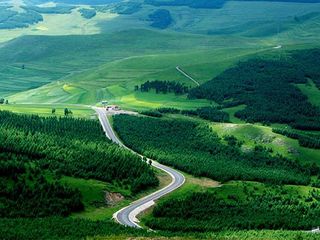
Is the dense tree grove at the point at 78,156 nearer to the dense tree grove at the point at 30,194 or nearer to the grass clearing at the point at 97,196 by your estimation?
the grass clearing at the point at 97,196

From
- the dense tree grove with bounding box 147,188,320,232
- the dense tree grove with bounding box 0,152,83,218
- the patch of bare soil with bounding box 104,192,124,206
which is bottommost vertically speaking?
the dense tree grove with bounding box 147,188,320,232

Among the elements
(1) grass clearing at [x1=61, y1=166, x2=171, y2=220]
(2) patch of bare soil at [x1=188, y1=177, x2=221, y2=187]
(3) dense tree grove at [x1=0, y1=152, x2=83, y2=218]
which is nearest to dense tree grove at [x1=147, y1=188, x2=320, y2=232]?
(1) grass clearing at [x1=61, y1=166, x2=171, y2=220]

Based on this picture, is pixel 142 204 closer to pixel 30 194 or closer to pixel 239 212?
pixel 239 212

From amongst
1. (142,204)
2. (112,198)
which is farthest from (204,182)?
(112,198)

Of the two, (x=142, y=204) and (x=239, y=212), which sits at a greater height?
(x=142, y=204)

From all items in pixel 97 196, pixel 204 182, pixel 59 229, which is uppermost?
pixel 59 229

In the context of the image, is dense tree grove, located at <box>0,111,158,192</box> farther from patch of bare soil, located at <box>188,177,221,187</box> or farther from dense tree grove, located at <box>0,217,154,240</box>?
dense tree grove, located at <box>0,217,154,240</box>
